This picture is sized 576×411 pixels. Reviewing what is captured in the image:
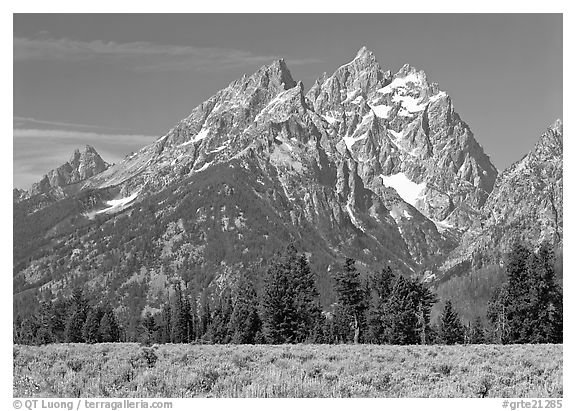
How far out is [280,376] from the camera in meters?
21.9

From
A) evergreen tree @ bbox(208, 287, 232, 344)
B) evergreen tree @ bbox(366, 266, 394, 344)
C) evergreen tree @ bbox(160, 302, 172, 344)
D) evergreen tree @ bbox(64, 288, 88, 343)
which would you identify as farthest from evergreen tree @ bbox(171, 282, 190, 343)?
evergreen tree @ bbox(366, 266, 394, 344)

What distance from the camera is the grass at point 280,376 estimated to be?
20.2 metres

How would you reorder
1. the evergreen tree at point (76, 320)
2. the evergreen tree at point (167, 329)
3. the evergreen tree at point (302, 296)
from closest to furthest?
the evergreen tree at point (302, 296)
the evergreen tree at point (76, 320)
the evergreen tree at point (167, 329)

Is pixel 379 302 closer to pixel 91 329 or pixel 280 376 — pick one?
pixel 91 329

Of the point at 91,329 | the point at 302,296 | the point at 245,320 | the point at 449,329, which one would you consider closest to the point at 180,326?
the point at 91,329

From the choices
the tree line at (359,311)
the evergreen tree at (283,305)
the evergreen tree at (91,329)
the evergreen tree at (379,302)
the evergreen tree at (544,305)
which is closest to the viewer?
the evergreen tree at (544,305)

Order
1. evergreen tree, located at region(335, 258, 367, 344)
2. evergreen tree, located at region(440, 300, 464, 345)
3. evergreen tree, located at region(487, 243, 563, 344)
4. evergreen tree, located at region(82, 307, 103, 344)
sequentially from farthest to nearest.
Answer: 1. evergreen tree, located at region(440, 300, 464, 345)
2. evergreen tree, located at region(82, 307, 103, 344)
3. evergreen tree, located at region(335, 258, 367, 344)
4. evergreen tree, located at region(487, 243, 563, 344)

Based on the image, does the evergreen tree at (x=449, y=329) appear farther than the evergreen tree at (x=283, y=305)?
Yes

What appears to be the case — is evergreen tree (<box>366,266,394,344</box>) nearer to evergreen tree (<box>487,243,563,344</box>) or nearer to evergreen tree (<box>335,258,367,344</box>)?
evergreen tree (<box>335,258,367,344</box>)

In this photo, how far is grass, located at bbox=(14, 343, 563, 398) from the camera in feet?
66.4

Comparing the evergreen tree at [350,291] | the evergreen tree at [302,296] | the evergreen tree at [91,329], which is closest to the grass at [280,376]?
the evergreen tree at [302,296]

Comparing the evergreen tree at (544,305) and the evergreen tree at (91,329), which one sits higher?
the evergreen tree at (544,305)

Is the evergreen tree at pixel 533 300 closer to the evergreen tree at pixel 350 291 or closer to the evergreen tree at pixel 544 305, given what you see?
the evergreen tree at pixel 544 305
